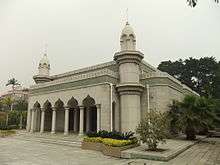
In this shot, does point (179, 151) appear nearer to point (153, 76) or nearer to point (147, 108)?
point (147, 108)

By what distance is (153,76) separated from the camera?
2183 cm

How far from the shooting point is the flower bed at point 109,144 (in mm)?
13367

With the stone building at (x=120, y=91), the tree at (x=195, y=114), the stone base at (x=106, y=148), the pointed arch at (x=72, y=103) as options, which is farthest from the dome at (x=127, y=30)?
the stone base at (x=106, y=148)

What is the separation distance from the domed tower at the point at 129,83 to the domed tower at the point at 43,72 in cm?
1216

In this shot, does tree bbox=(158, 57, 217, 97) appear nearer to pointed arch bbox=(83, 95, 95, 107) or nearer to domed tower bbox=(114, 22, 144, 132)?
domed tower bbox=(114, 22, 144, 132)

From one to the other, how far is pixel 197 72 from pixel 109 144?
1467 inches

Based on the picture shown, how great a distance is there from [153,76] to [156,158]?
38.0 feet

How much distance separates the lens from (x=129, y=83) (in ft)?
67.9

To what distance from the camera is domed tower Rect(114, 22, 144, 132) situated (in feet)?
67.8

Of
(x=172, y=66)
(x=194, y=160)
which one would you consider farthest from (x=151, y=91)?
(x=172, y=66)

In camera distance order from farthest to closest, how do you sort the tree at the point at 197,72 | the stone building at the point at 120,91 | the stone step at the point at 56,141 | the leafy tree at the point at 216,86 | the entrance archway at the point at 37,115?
1. the tree at the point at 197,72
2. the leafy tree at the point at 216,86
3. the entrance archway at the point at 37,115
4. the stone building at the point at 120,91
5. the stone step at the point at 56,141

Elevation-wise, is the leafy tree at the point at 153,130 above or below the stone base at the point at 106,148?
above

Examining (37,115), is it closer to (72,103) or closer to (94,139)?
(72,103)

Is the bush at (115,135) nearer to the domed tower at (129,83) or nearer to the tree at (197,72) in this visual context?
the domed tower at (129,83)
